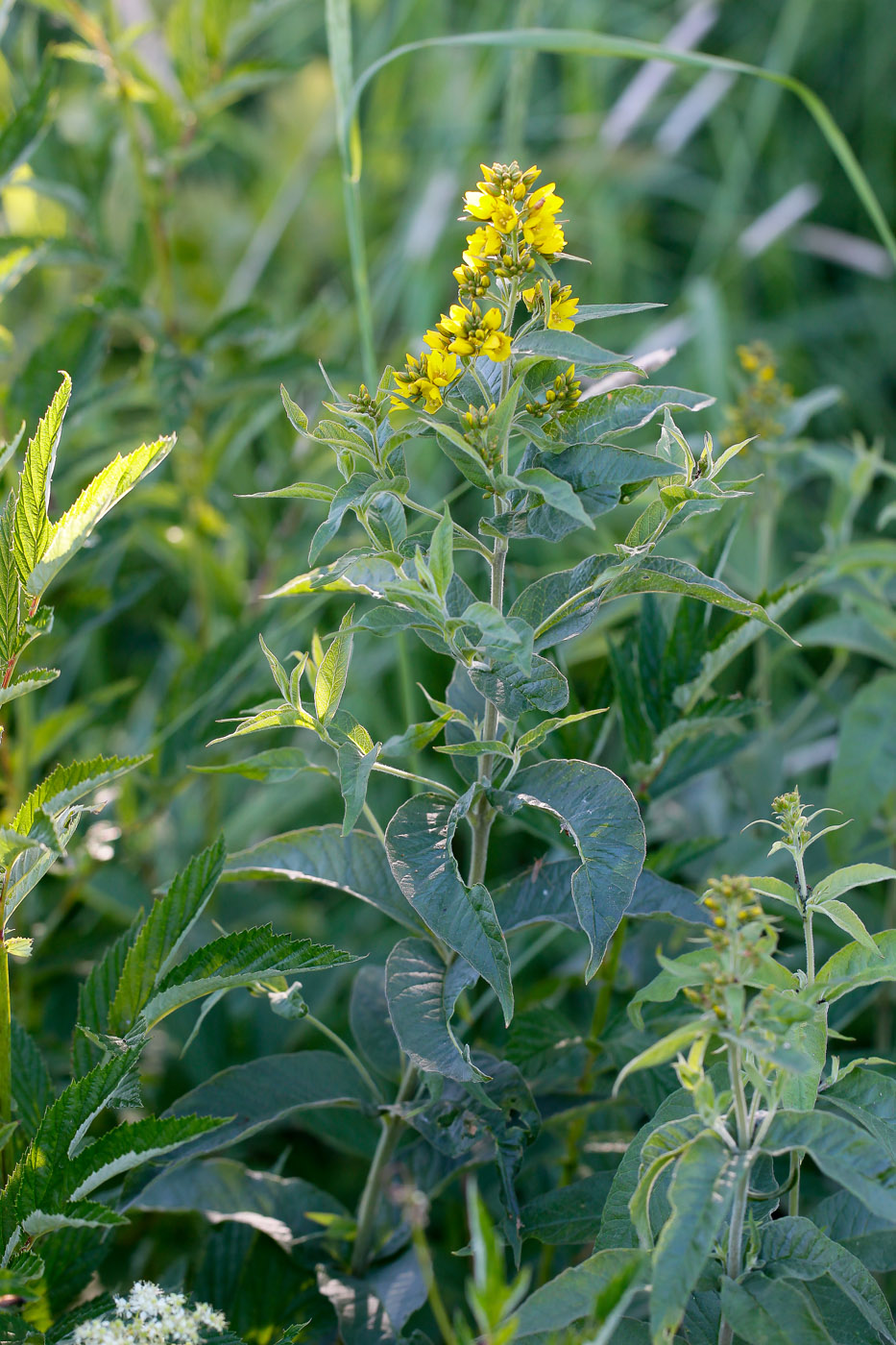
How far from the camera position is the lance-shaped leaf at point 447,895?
57 cm

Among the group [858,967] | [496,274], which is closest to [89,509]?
[496,274]

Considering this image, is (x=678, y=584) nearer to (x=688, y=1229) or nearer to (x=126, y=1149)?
(x=688, y=1229)

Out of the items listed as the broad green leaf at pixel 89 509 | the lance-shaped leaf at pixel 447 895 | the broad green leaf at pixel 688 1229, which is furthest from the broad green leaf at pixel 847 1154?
the broad green leaf at pixel 89 509

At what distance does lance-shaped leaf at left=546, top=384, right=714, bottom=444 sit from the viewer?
0.60m

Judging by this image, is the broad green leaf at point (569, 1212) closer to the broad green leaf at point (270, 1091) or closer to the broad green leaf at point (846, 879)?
the broad green leaf at point (270, 1091)

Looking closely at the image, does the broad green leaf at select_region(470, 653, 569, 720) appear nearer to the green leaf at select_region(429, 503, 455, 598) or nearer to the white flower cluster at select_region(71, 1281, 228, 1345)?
the green leaf at select_region(429, 503, 455, 598)

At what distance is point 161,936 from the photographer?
0.68 metres

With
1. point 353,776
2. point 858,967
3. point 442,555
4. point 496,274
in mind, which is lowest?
point 858,967

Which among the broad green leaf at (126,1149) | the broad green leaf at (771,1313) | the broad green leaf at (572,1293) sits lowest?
the broad green leaf at (771,1313)

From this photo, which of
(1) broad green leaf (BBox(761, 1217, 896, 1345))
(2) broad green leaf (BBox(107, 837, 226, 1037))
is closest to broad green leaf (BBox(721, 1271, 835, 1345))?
(1) broad green leaf (BBox(761, 1217, 896, 1345))

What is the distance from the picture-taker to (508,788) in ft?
2.12

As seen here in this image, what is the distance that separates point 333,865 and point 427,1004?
0.12 meters

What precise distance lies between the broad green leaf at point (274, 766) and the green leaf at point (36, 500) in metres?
0.15

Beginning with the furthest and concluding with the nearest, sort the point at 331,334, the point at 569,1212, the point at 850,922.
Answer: the point at 331,334 → the point at 569,1212 → the point at 850,922
